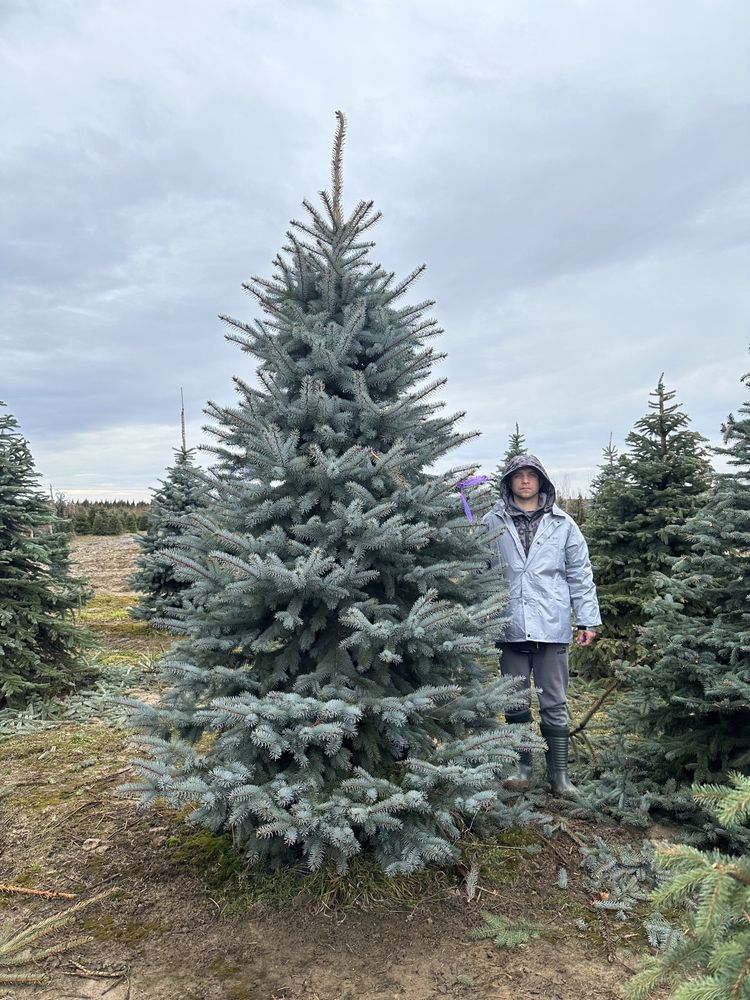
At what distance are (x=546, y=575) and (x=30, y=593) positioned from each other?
5414 millimetres

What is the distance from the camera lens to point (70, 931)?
328cm

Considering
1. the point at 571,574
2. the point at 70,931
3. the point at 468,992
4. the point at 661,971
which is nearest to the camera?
the point at 661,971

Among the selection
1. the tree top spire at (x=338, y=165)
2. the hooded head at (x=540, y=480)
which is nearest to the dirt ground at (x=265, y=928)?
the hooded head at (x=540, y=480)

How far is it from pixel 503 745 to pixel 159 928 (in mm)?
1974

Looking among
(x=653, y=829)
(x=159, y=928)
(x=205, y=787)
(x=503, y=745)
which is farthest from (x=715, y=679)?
(x=159, y=928)

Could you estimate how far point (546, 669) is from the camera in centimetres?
473

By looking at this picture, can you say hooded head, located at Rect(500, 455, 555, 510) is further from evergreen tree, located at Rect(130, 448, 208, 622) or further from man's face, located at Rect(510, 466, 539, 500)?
evergreen tree, located at Rect(130, 448, 208, 622)

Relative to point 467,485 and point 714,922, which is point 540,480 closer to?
point 467,485

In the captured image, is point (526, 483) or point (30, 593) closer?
point (526, 483)

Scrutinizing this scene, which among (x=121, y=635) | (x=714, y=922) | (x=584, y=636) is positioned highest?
(x=584, y=636)

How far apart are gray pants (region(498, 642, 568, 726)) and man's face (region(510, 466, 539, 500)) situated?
3.58ft

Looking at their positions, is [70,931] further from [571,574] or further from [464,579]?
[571,574]

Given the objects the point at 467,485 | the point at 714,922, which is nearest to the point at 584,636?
the point at 467,485

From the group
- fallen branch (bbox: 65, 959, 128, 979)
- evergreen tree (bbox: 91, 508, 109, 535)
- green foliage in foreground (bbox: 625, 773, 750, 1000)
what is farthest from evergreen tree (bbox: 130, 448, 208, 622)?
evergreen tree (bbox: 91, 508, 109, 535)
